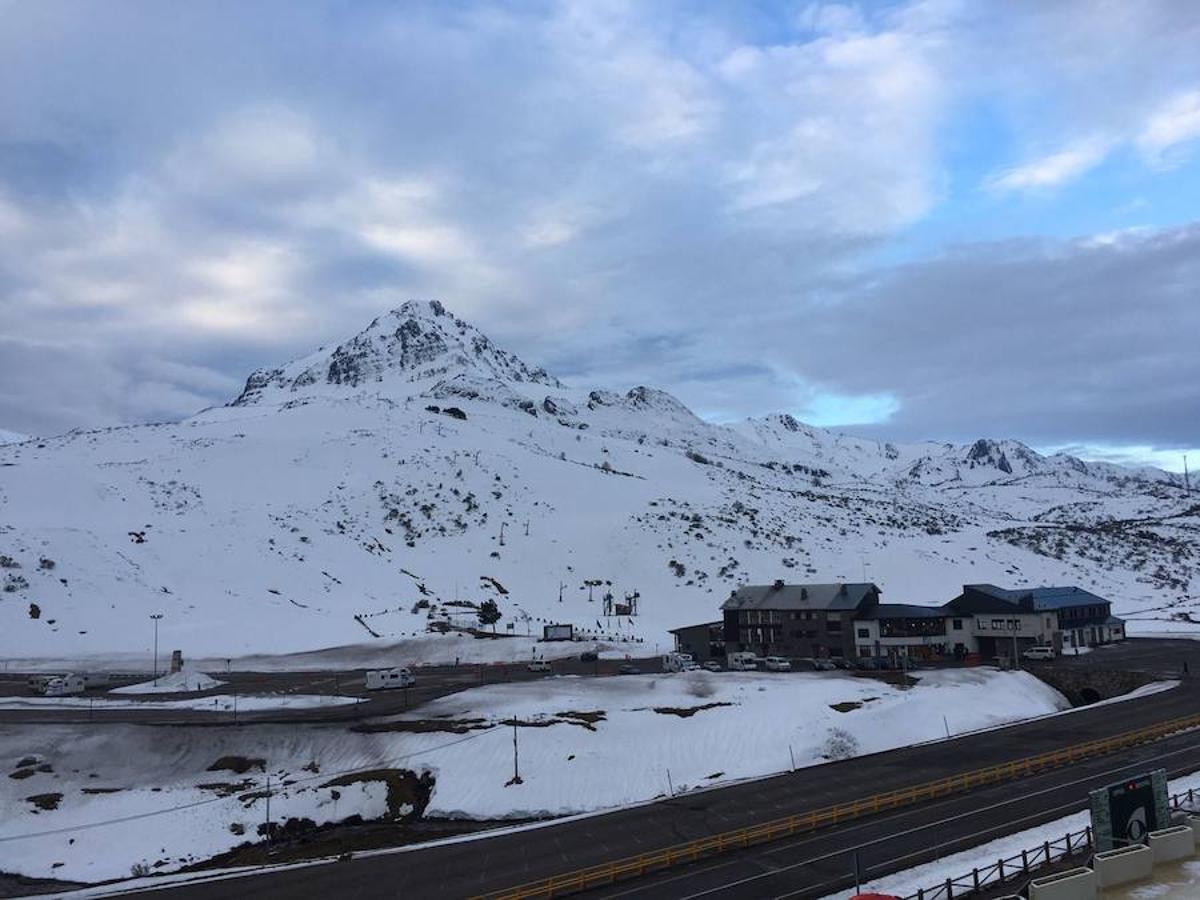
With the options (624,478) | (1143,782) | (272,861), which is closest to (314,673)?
(272,861)

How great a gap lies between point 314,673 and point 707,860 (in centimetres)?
5049

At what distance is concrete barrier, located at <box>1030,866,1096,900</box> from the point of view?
21.1 m

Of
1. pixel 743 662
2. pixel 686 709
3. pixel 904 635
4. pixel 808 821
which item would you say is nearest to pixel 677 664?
pixel 743 662

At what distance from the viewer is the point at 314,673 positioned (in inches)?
2849

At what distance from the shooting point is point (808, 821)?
33625 mm

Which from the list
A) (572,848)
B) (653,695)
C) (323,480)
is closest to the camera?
(572,848)

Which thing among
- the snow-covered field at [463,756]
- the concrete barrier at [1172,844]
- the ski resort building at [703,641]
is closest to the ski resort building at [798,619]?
the ski resort building at [703,641]

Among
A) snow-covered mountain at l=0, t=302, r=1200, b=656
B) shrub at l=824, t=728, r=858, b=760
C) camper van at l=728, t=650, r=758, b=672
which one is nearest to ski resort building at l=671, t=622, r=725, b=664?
snow-covered mountain at l=0, t=302, r=1200, b=656

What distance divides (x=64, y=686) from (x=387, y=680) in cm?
2275

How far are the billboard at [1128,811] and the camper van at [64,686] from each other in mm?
63529

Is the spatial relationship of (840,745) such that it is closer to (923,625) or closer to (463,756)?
(463,756)

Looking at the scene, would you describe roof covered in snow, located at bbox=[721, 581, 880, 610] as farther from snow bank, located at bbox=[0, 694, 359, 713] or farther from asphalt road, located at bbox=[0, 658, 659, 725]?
snow bank, located at bbox=[0, 694, 359, 713]

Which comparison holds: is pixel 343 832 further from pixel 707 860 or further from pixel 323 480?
pixel 323 480

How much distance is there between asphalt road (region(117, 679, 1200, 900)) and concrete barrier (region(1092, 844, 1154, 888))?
742cm
